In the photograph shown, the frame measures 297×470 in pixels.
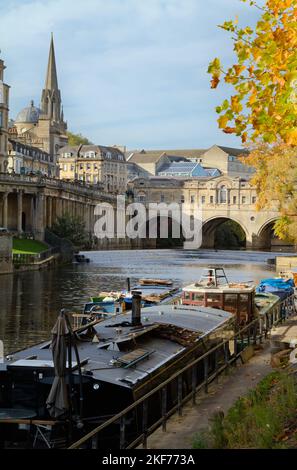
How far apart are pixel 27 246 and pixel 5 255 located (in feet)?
57.9

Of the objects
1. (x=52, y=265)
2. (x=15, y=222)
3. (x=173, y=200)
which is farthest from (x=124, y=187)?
(x=52, y=265)

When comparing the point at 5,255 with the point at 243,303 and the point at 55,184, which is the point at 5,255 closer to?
the point at 55,184

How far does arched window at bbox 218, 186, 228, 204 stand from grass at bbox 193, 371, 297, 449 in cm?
14823

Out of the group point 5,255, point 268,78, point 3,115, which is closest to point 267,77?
point 268,78

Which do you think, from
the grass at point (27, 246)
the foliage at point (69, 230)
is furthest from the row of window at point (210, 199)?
the grass at point (27, 246)

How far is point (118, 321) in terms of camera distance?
2495cm

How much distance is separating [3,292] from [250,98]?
46.7 meters

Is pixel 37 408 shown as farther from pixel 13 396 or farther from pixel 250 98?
pixel 250 98

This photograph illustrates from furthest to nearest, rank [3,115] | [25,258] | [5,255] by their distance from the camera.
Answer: [3,115]
[25,258]
[5,255]

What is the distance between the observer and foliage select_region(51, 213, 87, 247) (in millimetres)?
107125

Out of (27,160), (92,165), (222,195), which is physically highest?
(92,165)

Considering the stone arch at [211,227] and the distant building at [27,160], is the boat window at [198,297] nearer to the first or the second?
the distant building at [27,160]

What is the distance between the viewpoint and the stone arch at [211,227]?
6412 inches

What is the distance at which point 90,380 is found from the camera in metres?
17.0
